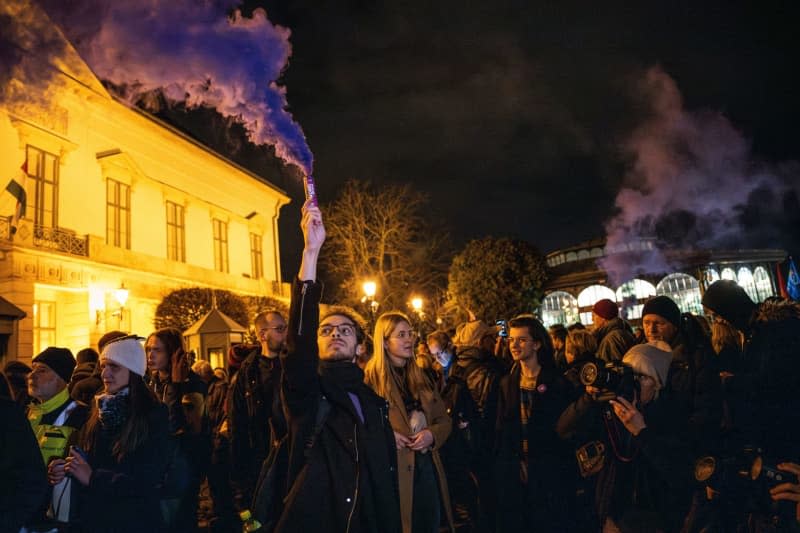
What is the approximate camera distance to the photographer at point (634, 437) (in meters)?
3.26

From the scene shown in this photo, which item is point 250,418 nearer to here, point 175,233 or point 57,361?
point 57,361

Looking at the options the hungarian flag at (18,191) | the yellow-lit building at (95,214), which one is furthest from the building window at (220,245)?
the hungarian flag at (18,191)

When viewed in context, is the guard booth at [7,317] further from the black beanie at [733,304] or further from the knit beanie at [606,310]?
the black beanie at [733,304]

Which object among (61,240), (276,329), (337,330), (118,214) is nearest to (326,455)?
(337,330)

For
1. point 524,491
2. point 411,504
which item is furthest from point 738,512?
point 411,504

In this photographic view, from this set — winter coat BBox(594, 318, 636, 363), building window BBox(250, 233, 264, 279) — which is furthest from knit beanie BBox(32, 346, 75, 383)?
building window BBox(250, 233, 264, 279)

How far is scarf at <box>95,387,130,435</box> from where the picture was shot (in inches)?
121

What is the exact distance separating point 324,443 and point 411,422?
1.39m

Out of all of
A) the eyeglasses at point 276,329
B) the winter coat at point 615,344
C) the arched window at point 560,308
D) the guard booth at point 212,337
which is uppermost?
the arched window at point 560,308

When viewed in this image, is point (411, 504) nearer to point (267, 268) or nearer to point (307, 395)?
point (307, 395)

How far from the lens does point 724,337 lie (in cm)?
473

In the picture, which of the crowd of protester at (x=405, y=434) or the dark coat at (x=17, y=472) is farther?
the crowd of protester at (x=405, y=434)

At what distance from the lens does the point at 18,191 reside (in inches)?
548

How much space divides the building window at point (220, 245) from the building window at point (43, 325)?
8.73m
